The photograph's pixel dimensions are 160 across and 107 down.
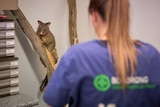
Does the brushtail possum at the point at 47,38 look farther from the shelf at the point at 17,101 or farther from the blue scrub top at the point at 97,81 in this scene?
the blue scrub top at the point at 97,81

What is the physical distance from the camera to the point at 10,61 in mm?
1688

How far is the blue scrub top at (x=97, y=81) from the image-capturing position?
34.5 inches

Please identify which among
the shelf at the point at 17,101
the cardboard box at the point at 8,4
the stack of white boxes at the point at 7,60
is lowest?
the shelf at the point at 17,101

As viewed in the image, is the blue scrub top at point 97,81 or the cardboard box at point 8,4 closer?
the blue scrub top at point 97,81

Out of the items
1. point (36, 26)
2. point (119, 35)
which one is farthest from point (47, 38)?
point (119, 35)

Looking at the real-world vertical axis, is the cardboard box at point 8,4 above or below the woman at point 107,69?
above

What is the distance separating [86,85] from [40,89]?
1.40 metres

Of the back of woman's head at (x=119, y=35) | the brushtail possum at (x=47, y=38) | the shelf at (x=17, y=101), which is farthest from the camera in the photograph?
the brushtail possum at (x=47, y=38)

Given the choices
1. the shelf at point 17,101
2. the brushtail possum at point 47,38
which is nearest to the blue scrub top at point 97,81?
the shelf at point 17,101

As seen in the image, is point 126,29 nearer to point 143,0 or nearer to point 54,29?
point 54,29

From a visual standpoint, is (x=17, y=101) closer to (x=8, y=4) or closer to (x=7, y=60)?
(x=7, y=60)

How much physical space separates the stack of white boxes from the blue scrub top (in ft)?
2.69

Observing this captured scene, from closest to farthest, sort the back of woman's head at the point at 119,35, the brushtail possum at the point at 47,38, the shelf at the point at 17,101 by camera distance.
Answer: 1. the back of woman's head at the point at 119,35
2. the shelf at the point at 17,101
3. the brushtail possum at the point at 47,38

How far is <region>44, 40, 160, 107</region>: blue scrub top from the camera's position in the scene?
2.88 feet
